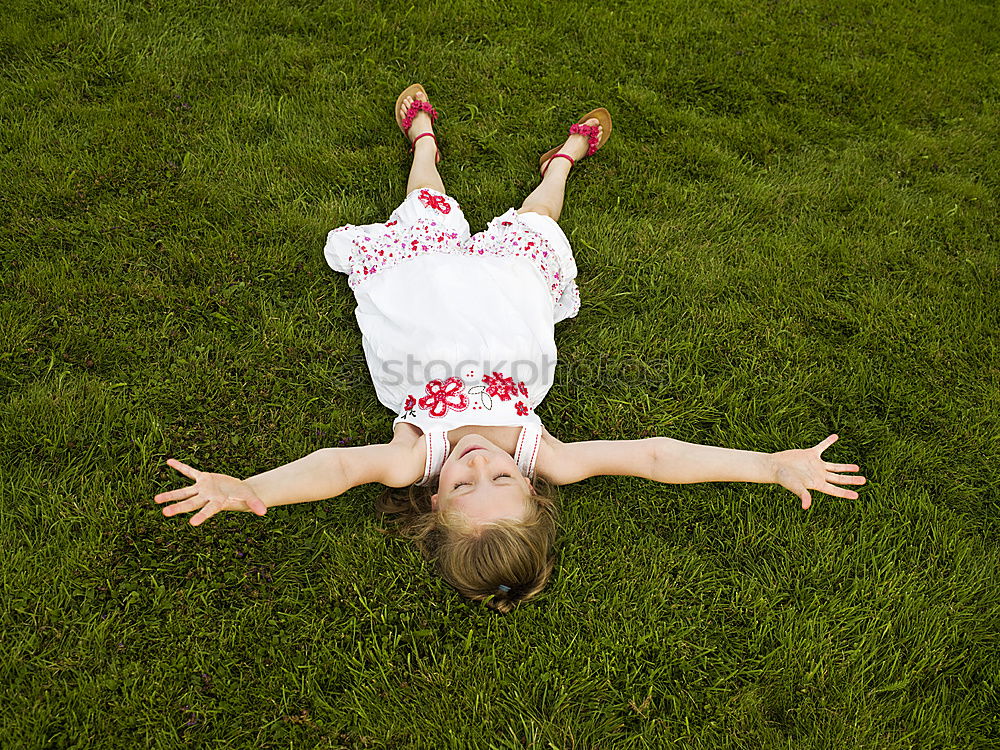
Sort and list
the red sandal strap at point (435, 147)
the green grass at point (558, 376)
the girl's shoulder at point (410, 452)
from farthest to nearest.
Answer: the red sandal strap at point (435, 147) → the girl's shoulder at point (410, 452) → the green grass at point (558, 376)

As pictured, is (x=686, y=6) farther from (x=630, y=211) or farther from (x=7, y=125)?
(x=7, y=125)

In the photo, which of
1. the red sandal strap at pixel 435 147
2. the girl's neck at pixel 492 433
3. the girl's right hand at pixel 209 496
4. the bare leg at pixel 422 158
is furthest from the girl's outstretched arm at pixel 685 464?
the red sandal strap at pixel 435 147

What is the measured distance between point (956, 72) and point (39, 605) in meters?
6.03

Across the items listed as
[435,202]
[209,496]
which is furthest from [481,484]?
[435,202]

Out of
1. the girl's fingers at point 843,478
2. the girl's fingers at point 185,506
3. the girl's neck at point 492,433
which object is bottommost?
the girl's neck at point 492,433

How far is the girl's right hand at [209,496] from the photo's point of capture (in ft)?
7.98

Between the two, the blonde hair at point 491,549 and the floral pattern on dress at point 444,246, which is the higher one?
the floral pattern on dress at point 444,246

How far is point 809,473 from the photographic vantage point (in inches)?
112

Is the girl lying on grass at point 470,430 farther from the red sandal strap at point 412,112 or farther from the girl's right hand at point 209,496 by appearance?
the red sandal strap at point 412,112

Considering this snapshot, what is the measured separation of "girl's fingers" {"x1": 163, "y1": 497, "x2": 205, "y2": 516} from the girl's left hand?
7.08 feet

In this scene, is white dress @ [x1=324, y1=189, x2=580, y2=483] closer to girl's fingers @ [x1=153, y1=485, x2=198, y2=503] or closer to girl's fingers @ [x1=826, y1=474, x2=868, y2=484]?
girl's fingers @ [x1=153, y1=485, x2=198, y2=503]

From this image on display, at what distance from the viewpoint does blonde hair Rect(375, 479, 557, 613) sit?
269 cm

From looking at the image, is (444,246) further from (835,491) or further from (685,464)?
(835,491)

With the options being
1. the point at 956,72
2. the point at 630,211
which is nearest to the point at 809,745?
the point at 630,211
